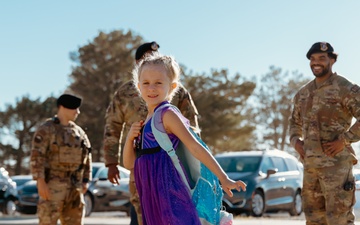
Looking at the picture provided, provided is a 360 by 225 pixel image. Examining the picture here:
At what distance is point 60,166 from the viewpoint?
858 centimetres

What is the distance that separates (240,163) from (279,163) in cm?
151

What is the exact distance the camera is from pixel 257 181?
17.2m

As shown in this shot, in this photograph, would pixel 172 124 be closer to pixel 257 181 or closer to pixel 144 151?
pixel 144 151

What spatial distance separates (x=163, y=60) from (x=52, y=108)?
1637 inches

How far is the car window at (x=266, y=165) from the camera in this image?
17986 millimetres

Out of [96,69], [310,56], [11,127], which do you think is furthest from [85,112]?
[310,56]

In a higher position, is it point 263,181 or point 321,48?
point 321,48

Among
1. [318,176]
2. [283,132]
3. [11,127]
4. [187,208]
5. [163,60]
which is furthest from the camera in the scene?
[283,132]

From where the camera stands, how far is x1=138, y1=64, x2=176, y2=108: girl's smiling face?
14.9 ft

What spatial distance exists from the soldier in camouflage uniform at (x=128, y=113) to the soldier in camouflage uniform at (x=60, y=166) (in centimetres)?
177

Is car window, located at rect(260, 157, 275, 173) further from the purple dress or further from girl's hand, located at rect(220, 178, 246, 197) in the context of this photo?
girl's hand, located at rect(220, 178, 246, 197)

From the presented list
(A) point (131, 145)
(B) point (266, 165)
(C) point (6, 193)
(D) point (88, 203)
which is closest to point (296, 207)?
(B) point (266, 165)

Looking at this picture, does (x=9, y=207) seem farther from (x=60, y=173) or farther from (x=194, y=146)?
(x=194, y=146)

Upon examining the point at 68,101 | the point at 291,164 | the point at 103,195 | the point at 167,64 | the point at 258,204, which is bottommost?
the point at 103,195
